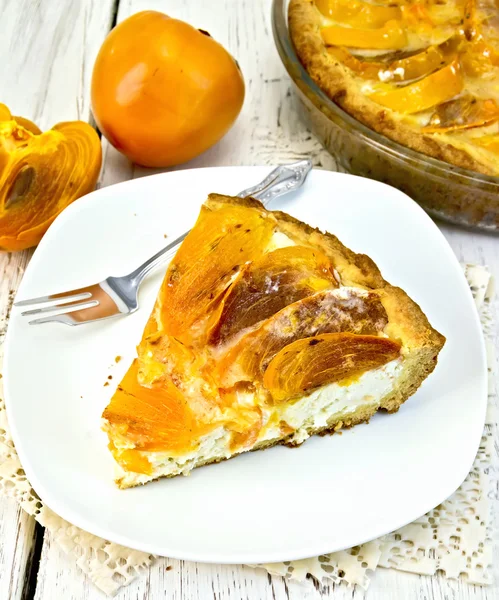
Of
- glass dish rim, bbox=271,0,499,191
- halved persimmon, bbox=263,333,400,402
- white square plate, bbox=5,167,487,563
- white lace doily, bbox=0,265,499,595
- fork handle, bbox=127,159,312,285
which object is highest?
glass dish rim, bbox=271,0,499,191

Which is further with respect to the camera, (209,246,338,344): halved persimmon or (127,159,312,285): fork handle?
(127,159,312,285): fork handle

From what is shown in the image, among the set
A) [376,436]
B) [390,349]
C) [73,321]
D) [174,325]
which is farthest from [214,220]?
[376,436]

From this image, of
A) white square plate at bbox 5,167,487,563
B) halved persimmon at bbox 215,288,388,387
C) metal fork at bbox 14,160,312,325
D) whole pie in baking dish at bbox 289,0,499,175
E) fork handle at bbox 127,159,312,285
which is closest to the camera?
white square plate at bbox 5,167,487,563

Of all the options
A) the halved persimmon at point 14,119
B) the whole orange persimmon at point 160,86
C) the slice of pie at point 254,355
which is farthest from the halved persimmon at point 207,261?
the halved persimmon at point 14,119

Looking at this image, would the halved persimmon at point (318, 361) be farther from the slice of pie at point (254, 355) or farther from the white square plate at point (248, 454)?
the white square plate at point (248, 454)

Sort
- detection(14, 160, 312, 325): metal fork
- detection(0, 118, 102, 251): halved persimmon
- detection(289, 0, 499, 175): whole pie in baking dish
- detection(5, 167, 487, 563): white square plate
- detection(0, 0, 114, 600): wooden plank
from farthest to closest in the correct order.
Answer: detection(0, 0, 114, 600): wooden plank → detection(289, 0, 499, 175): whole pie in baking dish → detection(0, 118, 102, 251): halved persimmon → detection(14, 160, 312, 325): metal fork → detection(5, 167, 487, 563): white square plate

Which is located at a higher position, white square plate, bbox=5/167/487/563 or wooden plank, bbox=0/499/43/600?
white square plate, bbox=5/167/487/563

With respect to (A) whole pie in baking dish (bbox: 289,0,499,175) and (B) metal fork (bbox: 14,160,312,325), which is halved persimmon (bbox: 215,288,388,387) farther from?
(A) whole pie in baking dish (bbox: 289,0,499,175)

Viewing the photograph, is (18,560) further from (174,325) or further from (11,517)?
(174,325)

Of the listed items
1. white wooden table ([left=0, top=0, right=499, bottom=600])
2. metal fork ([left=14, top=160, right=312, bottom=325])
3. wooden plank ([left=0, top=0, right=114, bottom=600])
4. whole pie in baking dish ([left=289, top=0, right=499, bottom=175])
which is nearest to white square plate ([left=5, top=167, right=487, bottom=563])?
metal fork ([left=14, top=160, right=312, bottom=325])
